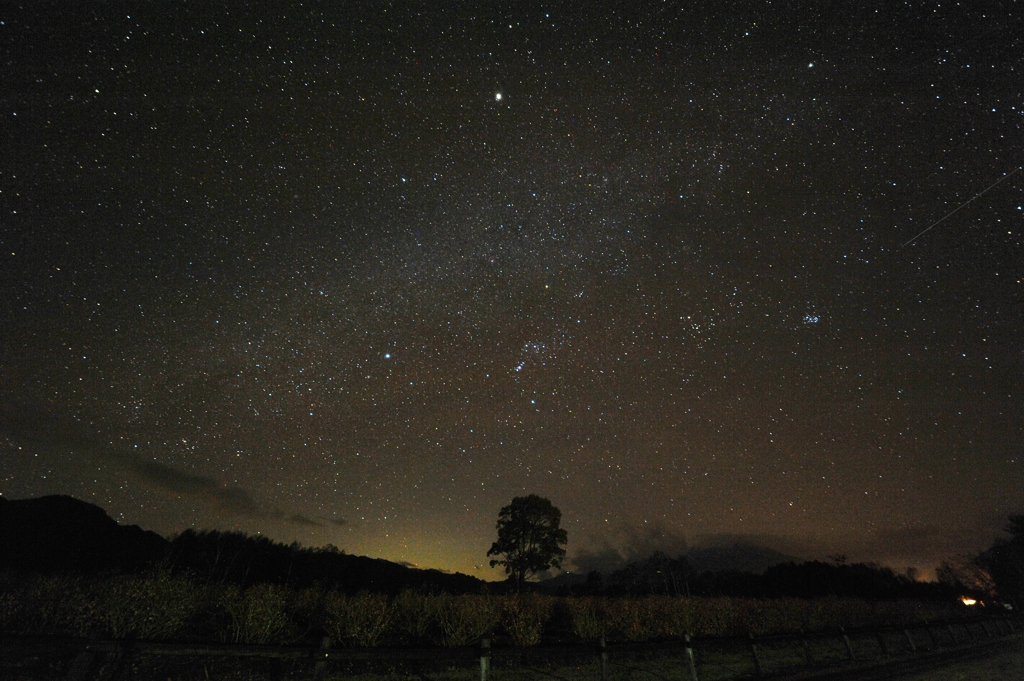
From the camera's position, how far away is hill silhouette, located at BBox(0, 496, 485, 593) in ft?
125

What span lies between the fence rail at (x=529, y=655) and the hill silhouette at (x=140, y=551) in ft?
71.0

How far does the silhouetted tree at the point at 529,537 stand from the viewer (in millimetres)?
39812

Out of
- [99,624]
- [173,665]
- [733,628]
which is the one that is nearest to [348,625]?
[173,665]

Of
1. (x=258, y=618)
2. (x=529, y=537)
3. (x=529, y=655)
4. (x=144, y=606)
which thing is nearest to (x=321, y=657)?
(x=529, y=655)

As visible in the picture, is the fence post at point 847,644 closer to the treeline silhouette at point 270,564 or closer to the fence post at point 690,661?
the fence post at point 690,661

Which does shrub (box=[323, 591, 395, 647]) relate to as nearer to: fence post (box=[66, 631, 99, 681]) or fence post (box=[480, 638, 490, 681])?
fence post (box=[480, 638, 490, 681])

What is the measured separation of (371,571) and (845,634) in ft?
164

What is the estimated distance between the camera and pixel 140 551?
4234 centimetres

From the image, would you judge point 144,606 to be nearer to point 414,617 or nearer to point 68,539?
point 414,617

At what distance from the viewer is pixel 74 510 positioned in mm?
48750

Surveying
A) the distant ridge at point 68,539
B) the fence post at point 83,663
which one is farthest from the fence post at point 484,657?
the distant ridge at point 68,539

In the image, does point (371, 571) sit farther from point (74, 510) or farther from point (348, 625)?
point (348, 625)

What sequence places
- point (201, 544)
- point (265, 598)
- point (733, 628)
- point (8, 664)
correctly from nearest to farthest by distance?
point (8, 664) < point (265, 598) < point (733, 628) < point (201, 544)

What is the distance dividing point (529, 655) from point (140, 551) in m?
46.9
